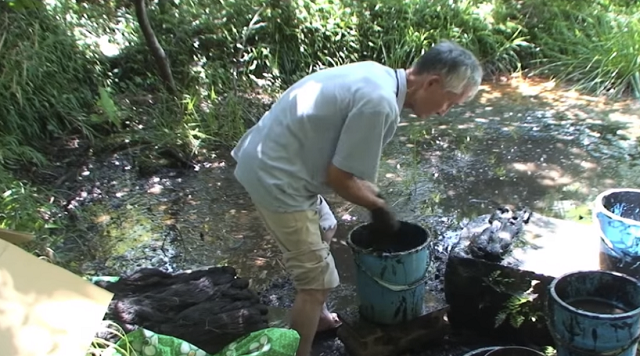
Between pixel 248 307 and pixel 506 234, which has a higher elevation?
pixel 248 307

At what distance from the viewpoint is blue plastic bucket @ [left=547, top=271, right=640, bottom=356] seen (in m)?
2.30

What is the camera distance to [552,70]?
7191 millimetres

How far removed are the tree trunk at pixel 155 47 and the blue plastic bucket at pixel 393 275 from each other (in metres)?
3.53

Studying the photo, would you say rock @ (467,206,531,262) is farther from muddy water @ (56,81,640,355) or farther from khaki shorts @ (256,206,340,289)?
khaki shorts @ (256,206,340,289)

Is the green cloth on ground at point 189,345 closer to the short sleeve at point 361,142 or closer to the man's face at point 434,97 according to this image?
the short sleeve at point 361,142

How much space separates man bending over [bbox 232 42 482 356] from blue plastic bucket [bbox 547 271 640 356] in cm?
72

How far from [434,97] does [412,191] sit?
221cm

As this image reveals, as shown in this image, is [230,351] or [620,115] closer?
[230,351]

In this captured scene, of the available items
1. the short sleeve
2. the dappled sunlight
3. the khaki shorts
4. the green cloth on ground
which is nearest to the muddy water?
the dappled sunlight

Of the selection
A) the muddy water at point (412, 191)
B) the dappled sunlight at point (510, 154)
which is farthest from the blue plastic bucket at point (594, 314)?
the dappled sunlight at point (510, 154)

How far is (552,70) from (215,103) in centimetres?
378

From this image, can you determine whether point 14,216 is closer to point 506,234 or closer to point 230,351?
point 230,351

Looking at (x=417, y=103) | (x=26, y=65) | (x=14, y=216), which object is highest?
(x=26, y=65)

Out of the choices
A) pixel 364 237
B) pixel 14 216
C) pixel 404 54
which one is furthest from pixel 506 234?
pixel 404 54
